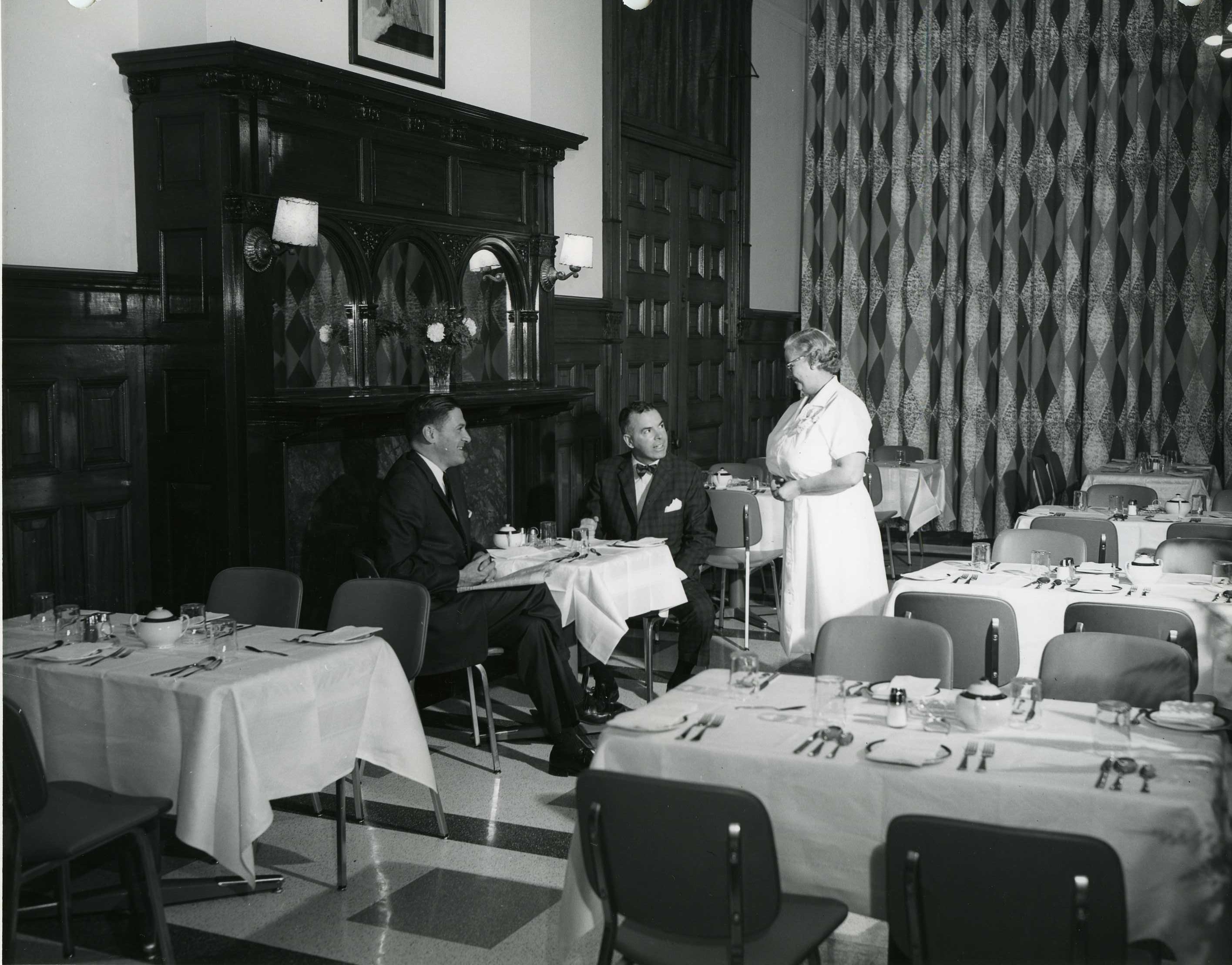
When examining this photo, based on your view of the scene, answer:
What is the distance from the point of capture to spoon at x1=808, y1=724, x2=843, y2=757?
2859 millimetres

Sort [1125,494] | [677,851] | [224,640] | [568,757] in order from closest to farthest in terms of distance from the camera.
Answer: [677,851] → [224,640] → [568,757] → [1125,494]

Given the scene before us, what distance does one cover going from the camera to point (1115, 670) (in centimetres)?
345

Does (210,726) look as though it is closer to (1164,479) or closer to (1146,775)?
(1146,775)

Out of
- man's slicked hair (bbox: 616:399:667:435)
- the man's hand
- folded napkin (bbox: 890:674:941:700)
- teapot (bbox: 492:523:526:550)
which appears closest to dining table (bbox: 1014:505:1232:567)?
man's slicked hair (bbox: 616:399:667:435)

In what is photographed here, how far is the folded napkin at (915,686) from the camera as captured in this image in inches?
130

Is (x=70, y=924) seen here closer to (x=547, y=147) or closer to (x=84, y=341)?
(x=84, y=341)

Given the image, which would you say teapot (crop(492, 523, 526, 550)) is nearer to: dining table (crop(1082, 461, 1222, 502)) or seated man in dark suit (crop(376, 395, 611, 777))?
seated man in dark suit (crop(376, 395, 611, 777))

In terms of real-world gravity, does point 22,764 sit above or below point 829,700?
below

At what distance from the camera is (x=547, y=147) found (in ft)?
24.2

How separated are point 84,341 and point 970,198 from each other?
7.84 m

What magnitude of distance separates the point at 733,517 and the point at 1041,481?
10.1 ft

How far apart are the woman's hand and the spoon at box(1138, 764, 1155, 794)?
9.21 ft

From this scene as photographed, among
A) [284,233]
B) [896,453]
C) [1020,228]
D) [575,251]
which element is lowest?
[896,453]

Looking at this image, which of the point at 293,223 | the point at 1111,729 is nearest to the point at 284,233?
the point at 293,223
